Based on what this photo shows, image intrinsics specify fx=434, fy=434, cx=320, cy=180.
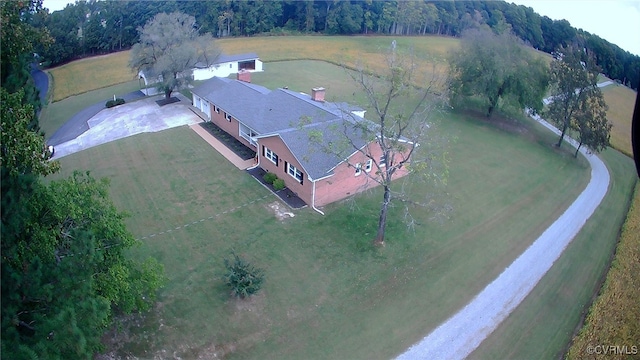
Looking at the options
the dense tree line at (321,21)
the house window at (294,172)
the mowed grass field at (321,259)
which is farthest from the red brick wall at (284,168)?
→ the dense tree line at (321,21)

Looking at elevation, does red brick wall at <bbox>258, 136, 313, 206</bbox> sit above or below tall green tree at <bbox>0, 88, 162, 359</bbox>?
below

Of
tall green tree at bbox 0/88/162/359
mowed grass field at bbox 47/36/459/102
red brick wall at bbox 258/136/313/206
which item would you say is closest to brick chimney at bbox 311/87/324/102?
red brick wall at bbox 258/136/313/206

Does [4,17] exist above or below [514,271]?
above

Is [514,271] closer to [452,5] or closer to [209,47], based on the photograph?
[209,47]

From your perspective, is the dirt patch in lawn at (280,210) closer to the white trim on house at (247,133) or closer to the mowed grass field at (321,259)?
the mowed grass field at (321,259)

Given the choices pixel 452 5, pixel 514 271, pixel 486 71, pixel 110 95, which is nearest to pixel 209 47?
pixel 110 95

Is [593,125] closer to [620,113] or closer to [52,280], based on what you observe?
[620,113]

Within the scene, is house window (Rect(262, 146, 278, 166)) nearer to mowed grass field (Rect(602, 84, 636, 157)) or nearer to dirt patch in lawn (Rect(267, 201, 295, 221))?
dirt patch in lawn (Rect(267, 201, 295, 221))
